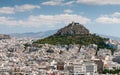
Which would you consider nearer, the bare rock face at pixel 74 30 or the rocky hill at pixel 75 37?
the rocky hill at pixel 75 37

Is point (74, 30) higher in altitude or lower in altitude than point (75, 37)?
higher

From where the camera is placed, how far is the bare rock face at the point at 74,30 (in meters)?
78.2

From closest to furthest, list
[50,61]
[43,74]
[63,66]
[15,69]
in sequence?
1. [43,74]
2. [15,69]
3. [63,66]
4. [50,61]

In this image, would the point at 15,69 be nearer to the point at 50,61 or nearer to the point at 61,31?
the point at 50,61

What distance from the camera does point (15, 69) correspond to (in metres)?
38.0

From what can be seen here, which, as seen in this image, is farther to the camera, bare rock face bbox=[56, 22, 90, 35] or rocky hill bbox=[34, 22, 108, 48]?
bare rock face bbox=[56, 22, 90, 35]

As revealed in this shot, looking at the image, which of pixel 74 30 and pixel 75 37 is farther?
pixel 74 30

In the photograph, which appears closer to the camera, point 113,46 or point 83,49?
point 83,49

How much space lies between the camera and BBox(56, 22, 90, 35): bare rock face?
78200mm

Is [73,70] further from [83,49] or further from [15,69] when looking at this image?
[83,49]

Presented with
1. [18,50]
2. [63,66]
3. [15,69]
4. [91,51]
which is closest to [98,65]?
[63,66]

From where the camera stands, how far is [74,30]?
258ft

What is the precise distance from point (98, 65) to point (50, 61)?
611 cm

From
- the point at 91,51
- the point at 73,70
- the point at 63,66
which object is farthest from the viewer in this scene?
the point at 91,51
